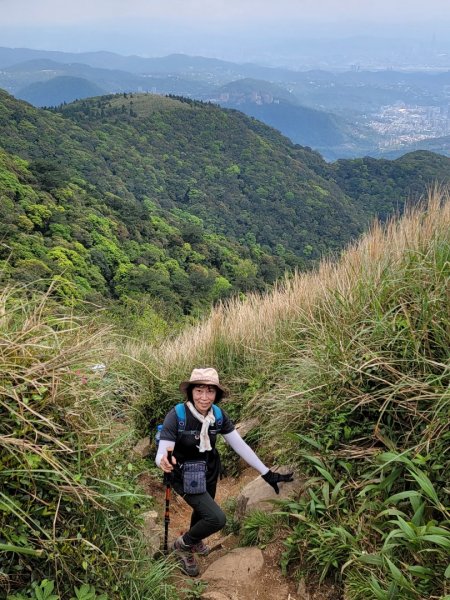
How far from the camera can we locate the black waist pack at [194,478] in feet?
9.77

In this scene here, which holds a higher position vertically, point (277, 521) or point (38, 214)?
point (277, 521)

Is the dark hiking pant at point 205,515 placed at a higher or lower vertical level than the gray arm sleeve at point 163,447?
lower

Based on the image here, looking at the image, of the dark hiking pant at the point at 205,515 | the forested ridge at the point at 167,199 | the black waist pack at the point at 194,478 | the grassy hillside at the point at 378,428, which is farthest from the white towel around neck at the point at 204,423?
the forested ridge at the point at 167,199

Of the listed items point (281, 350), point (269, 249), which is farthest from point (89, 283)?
point (269, 249)

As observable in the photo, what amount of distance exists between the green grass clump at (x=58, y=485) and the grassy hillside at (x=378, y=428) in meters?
0.89

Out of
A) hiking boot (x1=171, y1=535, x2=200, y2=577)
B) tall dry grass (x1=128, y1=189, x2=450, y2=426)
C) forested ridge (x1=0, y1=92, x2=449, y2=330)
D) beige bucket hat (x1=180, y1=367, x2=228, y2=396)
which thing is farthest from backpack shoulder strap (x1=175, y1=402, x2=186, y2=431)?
forested ridge (x1=0, y1=92, x2=449, y2=330)

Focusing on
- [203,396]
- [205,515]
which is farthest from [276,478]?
[203,396]

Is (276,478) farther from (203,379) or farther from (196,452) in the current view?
(203,379)

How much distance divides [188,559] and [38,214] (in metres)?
28.4

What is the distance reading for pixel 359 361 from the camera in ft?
9.31

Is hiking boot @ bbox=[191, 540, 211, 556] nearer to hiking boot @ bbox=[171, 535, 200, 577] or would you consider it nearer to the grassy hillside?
hiking boot @ bbox=[171, 535, 200, 577]

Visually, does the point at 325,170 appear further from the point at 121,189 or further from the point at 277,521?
the point at 277,521

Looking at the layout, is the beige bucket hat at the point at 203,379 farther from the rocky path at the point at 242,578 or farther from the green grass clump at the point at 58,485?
the rocky path at the point at 242,578

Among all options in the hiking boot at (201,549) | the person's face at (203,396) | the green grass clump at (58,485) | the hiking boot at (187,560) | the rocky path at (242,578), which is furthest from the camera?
the hiking boot at (201,549)
